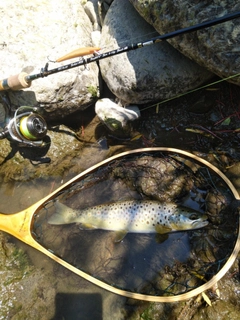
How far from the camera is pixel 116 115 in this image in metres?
4.04

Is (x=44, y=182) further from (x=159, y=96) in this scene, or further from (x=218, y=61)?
(x=218, y=61)

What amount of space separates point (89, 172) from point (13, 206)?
1.37 meters

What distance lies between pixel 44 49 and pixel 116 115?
146 cm

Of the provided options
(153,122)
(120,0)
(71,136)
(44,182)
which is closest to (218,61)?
(153,122)

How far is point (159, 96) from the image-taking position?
3.89 metres

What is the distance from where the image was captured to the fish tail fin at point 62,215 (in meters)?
3.53

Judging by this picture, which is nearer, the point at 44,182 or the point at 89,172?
the point at 89,172

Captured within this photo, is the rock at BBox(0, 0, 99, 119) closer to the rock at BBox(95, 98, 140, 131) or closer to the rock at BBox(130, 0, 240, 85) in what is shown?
the rock at BBox(95, 98, 140, 131)

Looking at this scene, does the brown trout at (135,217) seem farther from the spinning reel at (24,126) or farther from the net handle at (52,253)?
the spinning reel at (24,126)

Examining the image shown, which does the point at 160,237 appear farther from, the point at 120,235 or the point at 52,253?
the point at 52,253

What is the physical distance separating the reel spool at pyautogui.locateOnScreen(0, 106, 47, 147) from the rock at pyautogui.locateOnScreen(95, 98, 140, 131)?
95 centimetres

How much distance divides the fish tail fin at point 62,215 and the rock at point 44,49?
1.54 meters

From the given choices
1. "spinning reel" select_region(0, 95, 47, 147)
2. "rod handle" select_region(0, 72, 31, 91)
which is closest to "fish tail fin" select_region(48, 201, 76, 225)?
"spinning reel" select_region(0, 95, 47, 147)

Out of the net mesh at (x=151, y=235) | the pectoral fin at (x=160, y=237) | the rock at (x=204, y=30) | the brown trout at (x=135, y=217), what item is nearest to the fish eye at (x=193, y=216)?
the brown trout at (x=135, y=217)
